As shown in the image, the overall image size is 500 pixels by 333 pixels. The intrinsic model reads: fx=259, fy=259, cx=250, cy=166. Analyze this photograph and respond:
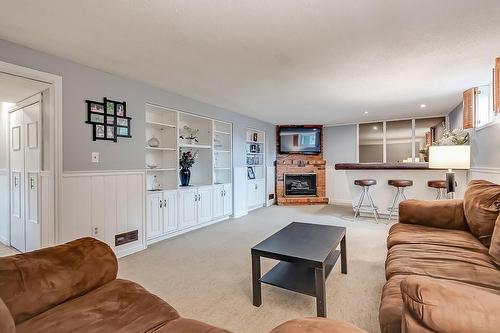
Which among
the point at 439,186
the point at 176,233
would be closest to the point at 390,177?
the point at 439,186

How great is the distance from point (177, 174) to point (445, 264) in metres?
3.46

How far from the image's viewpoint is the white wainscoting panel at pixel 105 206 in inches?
108

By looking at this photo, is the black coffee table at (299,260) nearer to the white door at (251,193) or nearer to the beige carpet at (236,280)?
the beige carpet at (236,280)

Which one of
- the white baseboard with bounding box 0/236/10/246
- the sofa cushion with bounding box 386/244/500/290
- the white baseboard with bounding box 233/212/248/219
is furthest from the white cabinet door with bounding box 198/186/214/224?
the sofa cushion with bounding box 386/244/500/290

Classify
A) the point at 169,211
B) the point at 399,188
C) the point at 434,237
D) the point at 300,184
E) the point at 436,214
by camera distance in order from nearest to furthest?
1. the point at 434,237
2. the point at 436,214
3. the point at 169,211
4. the point at 399,188
5. the point at 300,184

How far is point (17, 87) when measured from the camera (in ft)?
9.37

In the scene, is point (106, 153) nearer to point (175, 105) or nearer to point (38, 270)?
point (175, 105)

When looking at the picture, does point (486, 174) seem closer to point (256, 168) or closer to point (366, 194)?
point (366, 194)

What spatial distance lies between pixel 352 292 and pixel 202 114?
3.52 metres

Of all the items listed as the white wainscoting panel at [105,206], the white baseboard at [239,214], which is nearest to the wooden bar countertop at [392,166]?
the white baseboard at [239,214]

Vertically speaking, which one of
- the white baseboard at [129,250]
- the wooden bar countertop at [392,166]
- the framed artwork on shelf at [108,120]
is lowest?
the white baseboard at [129,250]

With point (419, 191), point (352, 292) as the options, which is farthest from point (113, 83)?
point (419, 191)

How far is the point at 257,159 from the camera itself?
21.8 feet

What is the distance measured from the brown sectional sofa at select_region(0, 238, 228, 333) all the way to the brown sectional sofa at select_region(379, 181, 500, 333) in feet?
2.41
